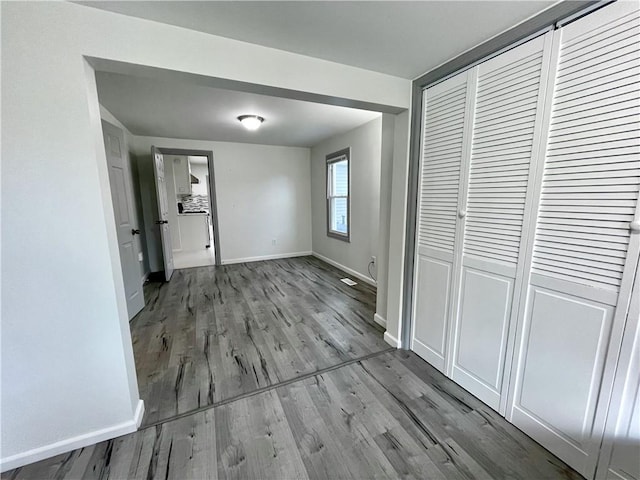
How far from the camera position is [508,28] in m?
1.42

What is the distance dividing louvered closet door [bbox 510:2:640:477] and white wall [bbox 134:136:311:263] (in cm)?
471

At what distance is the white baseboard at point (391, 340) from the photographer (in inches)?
93.2

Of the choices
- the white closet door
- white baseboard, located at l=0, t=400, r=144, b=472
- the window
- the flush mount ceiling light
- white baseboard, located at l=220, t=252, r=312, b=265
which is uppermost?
the flush mount ceiling light

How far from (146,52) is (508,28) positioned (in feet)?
6.23

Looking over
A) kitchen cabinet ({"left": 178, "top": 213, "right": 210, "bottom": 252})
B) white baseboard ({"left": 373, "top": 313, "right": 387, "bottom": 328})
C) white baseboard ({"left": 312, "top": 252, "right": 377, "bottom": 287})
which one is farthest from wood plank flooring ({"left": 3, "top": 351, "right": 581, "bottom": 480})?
kitchen cabinet ({"left": 178, "top": 213, "right": 210, "bottom": 252})

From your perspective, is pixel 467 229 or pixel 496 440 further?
pixel 467 229

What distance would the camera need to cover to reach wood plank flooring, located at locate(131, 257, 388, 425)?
192 cm

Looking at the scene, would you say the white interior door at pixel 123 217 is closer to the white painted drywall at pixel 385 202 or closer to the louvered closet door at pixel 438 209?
the white painted drywall at pixel 385 202

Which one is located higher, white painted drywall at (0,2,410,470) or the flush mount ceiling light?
the flush mount ceiling light

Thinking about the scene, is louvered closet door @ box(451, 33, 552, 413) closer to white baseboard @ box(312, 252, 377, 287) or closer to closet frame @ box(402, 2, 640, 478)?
→ closet frame @ box(402, 2, 640, 478)

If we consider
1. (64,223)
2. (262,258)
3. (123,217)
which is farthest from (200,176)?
(64,223)

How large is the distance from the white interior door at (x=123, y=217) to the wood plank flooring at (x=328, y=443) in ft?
5.62

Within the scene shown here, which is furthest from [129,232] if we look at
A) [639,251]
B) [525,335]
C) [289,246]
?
[639,251]

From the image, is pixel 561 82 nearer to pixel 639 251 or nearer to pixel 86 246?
pixel 639 251
